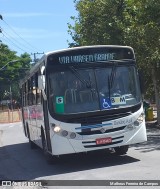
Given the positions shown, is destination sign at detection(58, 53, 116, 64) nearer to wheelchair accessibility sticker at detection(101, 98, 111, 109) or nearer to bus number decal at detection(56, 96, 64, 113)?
bus number decal at detection(56, 96, 64, 113)

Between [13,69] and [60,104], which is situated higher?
[13,69]

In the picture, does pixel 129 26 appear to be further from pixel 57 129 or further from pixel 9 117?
pixel 9 117

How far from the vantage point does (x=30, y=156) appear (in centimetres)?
1588

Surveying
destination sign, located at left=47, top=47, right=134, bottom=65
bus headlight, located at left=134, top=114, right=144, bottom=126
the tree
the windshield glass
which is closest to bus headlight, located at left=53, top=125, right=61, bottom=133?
the windshield glass

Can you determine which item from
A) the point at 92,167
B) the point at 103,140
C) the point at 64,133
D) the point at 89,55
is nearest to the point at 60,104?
the point at 64,133

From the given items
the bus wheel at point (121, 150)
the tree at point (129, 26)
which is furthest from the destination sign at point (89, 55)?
the tree at point (129, 26)

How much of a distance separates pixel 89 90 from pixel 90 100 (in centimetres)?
26

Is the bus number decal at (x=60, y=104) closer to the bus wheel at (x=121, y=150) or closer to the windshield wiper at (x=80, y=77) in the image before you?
the windshield wiper at (x=80, y=77)

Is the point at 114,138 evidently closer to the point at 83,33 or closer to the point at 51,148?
the point at 51,148

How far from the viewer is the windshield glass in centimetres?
1143

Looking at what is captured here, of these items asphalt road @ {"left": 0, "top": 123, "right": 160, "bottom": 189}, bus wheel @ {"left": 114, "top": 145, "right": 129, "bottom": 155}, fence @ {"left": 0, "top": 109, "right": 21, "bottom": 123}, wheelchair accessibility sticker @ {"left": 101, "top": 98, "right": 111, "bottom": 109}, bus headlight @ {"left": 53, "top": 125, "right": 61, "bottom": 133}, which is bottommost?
fence @ {"left": 0, "top": 109, "right": 21, "bottom": 123}

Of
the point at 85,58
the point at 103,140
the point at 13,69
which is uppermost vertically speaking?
the point at 13,69

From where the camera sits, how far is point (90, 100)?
11500 millimetres

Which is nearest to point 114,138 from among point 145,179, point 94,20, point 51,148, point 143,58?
point 51,148
